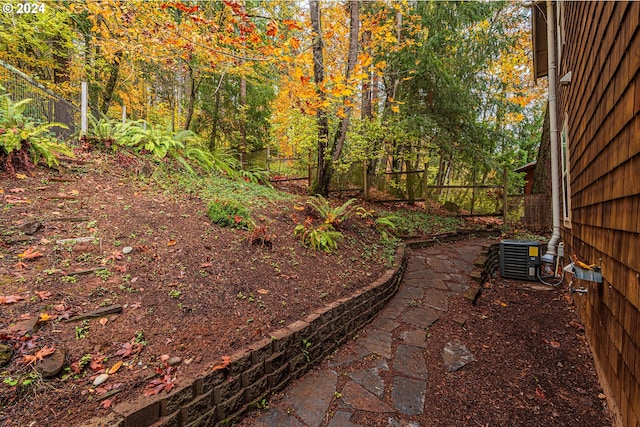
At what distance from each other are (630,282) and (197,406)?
2.52 metres

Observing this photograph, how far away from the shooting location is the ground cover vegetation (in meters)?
1.84

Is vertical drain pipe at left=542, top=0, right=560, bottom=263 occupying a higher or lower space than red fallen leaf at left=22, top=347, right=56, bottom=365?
higher

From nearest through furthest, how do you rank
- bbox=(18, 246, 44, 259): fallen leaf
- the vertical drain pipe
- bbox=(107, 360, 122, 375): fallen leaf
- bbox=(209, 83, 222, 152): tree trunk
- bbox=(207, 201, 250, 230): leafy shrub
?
bbox=(107, 360, 122, 375): fallen leaf → bbox=(18, 246, 44, 259): fallen leaf → bbox=(207, 201, 250, 230): leafy shrub → the vertical drain pipe → bbox=(209, 83, 222, 152): tree trunk

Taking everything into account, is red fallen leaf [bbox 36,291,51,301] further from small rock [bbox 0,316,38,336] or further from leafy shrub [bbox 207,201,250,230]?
leafy shrub [bbox 207,201,250,230]

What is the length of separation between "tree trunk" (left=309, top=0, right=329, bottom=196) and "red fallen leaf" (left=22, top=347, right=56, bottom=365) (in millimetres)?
4383

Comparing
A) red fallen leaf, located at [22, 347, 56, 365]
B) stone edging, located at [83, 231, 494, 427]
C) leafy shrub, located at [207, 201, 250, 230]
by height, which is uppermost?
leafy shrub, located at [207, 201, 250, 230]

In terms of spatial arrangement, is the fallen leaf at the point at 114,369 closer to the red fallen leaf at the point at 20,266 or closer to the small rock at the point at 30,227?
the red fallen leaf at the point at 20,266

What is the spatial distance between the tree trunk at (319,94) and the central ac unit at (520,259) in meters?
3.85

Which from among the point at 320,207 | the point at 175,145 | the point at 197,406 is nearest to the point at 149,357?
the point at 197,406

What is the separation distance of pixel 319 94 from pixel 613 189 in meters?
4.46

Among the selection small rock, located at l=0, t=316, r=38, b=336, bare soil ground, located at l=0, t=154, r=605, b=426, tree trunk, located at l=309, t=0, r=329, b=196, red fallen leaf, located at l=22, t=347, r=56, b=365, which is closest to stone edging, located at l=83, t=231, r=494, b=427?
bare soil ground, located at l=0, t=154, r=605, b=426

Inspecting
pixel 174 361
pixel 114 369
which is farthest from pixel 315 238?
pixel 114 369

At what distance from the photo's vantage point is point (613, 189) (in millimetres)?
1849

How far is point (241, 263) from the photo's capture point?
3027 mm
